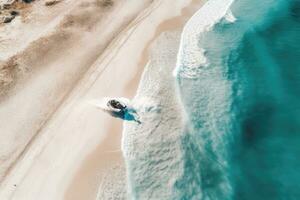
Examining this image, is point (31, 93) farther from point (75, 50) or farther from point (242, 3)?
point (242, 3)

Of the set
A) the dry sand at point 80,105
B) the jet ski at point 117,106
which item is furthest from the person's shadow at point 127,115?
the dry sand at point 80,105

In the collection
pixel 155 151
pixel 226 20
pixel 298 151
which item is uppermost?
pixel 226 20

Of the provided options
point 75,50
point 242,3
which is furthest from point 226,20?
point 75,50

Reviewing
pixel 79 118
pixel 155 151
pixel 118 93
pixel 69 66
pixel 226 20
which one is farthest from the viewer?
pixel 226 20

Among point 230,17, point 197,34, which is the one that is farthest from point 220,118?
point 230,17

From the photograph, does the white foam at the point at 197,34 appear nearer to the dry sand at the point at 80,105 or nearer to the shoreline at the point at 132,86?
the shoreline at the point at 132,86

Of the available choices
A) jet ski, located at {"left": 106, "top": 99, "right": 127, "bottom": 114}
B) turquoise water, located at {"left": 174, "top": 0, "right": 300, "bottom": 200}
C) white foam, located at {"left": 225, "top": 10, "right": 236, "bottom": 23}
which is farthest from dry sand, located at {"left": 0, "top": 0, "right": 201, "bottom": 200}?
turquoise water, located at {"left": 174, "top": 0, "right": 300, "bottom": 200}
